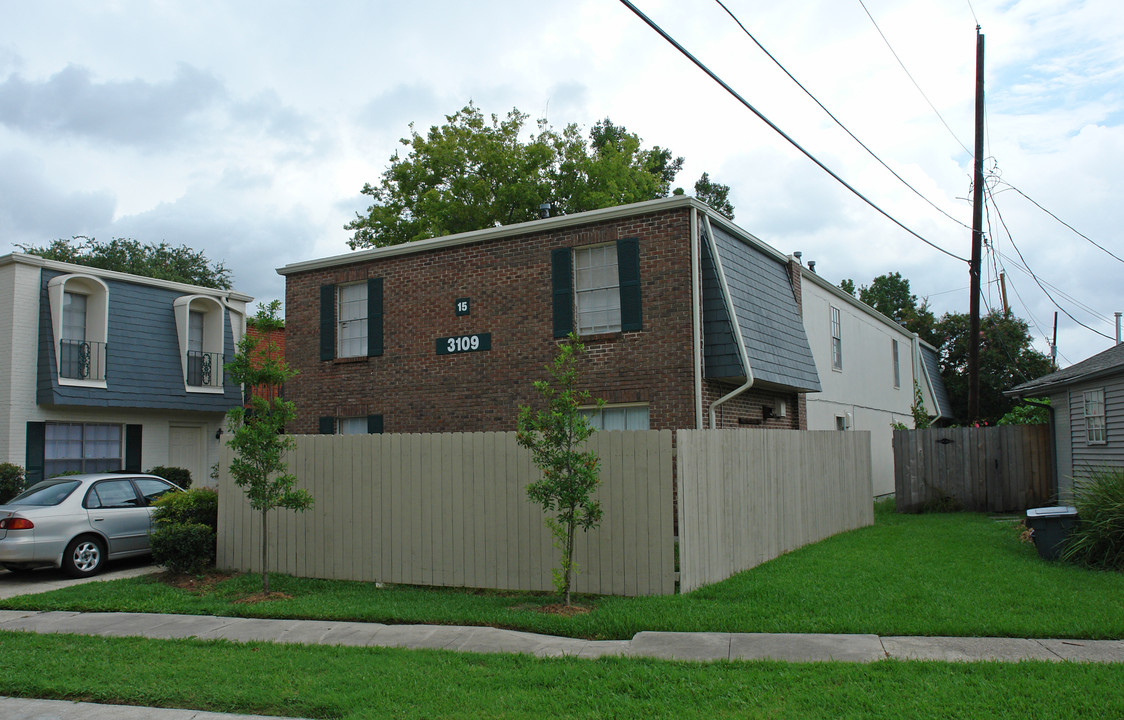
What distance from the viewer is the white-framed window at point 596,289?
14156 mm

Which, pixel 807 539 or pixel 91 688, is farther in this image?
pixel 807 539

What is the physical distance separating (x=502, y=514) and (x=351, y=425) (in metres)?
7.82

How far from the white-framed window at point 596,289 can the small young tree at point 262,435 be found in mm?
5604

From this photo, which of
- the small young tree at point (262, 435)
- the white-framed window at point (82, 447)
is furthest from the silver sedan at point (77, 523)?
the white-framed window at point (82, 447)

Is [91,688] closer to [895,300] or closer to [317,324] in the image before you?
[317,324]

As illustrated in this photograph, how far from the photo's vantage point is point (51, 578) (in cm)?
1180

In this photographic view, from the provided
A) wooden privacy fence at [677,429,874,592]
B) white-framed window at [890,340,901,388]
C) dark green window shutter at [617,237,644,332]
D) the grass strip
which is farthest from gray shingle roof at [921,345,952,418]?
the grass strip

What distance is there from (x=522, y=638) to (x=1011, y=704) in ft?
12.9

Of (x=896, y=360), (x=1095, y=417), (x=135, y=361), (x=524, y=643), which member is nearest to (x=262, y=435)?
(x=524, y=643)

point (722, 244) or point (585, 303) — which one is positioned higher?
point (722, 244)

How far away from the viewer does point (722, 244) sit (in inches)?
556

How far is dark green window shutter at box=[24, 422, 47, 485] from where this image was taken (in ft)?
60.8

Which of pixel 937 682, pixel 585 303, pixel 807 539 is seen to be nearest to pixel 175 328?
pixel 585 303

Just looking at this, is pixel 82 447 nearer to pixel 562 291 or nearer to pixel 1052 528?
pixel 562 291
